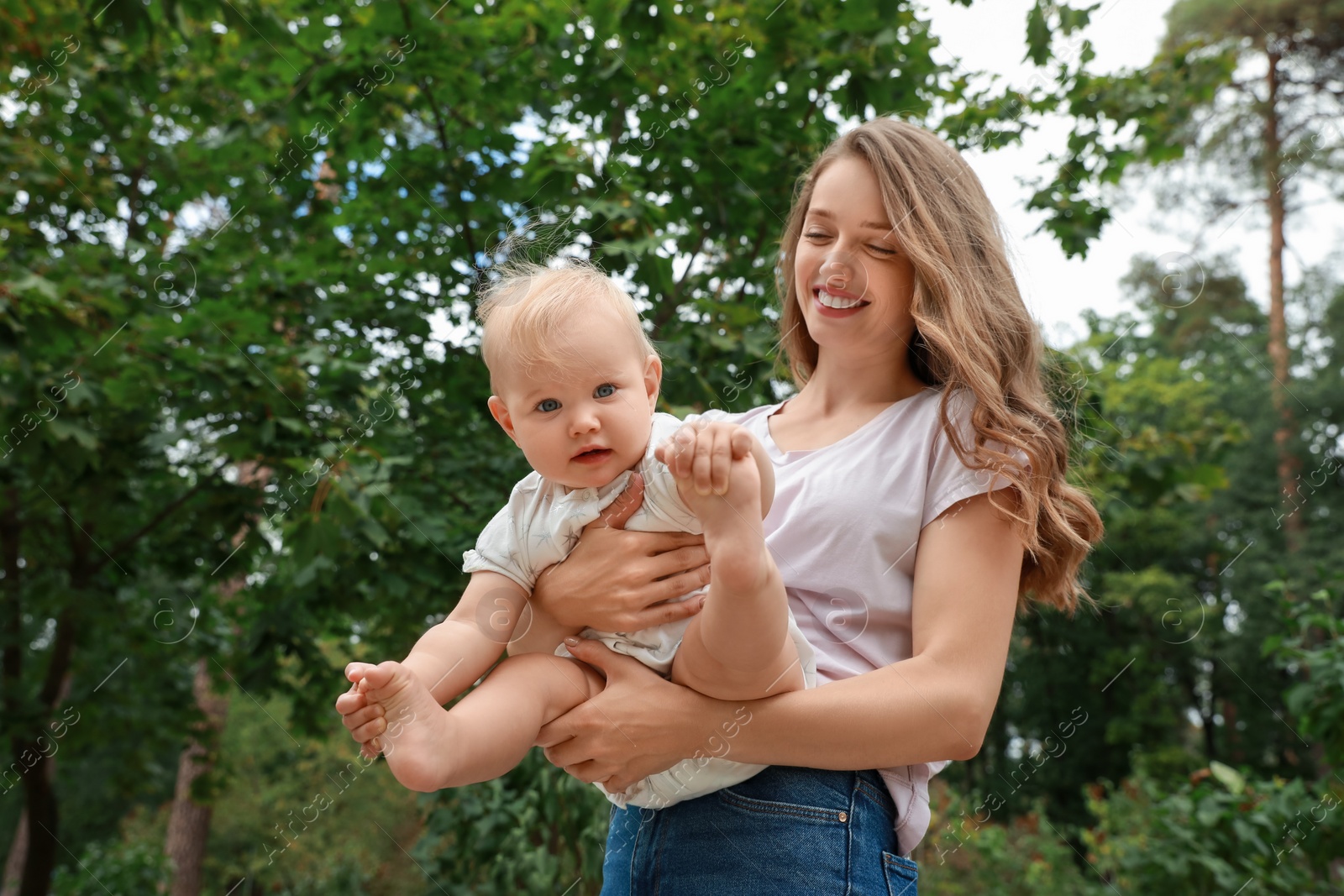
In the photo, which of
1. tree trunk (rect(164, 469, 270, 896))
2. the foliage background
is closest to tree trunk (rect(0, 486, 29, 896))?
the foliage background

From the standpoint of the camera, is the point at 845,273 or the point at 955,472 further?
the point at 845,273

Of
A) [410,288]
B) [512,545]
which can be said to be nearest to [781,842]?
[512,545]

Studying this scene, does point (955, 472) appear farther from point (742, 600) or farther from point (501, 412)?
point (501, 412)

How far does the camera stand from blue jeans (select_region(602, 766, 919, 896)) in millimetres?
1145

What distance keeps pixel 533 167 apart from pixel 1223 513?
1551 cm

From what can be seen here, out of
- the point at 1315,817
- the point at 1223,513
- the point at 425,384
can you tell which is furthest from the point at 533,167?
the point at 1223,513

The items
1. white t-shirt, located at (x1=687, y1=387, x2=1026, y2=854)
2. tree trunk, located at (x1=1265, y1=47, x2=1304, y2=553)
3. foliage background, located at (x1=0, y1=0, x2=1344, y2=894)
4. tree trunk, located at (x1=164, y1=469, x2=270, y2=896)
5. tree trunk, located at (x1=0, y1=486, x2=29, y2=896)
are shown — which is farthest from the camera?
tree trunk, located at (x1=1265, y1=47, x2=1304, y2=553)

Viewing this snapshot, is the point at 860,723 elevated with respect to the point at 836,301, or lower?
lower

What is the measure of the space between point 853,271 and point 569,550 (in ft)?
1.80

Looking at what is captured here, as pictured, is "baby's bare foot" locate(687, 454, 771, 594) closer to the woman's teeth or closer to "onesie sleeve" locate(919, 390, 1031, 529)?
"onesie sleeve" locate(919, 390, 1031, 529)

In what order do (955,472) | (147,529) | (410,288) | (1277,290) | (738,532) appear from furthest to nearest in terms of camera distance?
(1277,290)
(147,529)
(410,288)
(955,472)
(738,532)

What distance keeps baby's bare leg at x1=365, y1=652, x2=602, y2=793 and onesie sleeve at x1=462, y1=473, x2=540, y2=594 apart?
0.13 metres

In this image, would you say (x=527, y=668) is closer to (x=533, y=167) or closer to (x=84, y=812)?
(x=533, y=167)

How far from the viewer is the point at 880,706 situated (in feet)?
3.79
